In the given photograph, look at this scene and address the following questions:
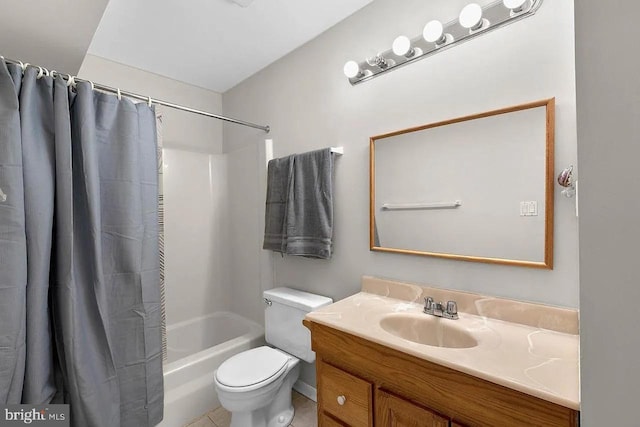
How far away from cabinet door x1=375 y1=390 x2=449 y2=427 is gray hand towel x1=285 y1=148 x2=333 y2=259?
83 cm

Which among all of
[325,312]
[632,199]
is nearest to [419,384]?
[325,312]

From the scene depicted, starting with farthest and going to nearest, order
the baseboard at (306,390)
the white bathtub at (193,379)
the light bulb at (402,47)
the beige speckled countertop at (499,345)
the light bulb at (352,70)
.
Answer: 1. the baseboard at (306,390)
2. the white bathtub at (193,379)
3. the light bulb at (352,70)
4. the light bulb at (402,47)
5. the beige speckled countertop at (499,345)

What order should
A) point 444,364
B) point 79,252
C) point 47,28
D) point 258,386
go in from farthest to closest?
point 258,386 → point 79,252 → point 47,28 → point 444,364

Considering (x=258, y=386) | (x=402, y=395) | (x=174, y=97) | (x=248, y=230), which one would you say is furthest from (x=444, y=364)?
(x=174, y=97)

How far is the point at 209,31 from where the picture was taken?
179 cm

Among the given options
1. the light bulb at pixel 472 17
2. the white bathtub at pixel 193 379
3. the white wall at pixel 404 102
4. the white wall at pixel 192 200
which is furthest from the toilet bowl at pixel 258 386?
the light bulb at pixel 472 17

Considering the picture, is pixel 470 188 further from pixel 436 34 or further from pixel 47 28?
pixel 47 28

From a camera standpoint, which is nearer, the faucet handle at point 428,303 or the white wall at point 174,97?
the faucet handle at point 428,303

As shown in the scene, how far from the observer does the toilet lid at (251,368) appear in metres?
1.44

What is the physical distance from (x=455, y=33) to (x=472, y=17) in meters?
0.09

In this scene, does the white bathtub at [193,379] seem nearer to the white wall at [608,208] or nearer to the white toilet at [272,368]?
the white toilet at [272,368]

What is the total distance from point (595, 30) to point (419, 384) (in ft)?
3.25

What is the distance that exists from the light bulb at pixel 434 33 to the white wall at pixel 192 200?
212 centimetres

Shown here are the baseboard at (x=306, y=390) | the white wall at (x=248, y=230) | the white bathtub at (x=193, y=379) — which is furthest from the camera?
the white wall at (x=248, y=230)
